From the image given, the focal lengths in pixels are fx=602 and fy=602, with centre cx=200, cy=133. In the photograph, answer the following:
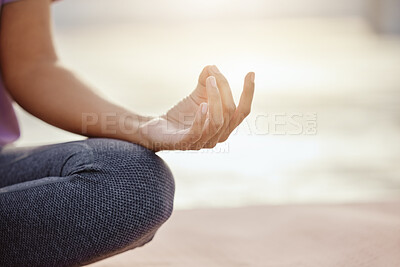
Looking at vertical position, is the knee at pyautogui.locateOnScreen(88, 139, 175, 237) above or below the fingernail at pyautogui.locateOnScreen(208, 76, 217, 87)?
below

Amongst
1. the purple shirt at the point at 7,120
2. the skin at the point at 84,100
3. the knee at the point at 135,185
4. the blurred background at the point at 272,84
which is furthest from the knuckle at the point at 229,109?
the purple shirt at the point at 7,120

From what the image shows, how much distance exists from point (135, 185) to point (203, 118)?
0.16 meters

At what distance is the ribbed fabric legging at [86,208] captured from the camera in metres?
0.83

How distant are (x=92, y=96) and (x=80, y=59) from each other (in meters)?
4.32

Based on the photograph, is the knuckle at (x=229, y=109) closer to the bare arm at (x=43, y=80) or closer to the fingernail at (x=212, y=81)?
the fingernail at (x=212, y=81)

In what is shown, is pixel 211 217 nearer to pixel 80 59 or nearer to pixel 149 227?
pixel 149 227

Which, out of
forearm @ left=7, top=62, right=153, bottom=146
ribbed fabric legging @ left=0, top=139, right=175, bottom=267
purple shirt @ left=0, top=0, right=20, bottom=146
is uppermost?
forearm @ left=7, top=62, right=153, bottom=146

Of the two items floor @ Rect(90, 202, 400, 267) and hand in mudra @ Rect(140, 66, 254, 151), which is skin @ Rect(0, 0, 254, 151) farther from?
floor @ Rect(90, 202, 400, 267)

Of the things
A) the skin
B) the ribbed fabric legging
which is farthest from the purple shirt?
the ribbed fabric legging

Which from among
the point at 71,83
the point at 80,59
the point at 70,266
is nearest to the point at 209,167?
the point at 71,83

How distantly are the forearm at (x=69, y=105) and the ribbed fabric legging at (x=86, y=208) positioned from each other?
0.17 feet

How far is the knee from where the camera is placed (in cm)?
86

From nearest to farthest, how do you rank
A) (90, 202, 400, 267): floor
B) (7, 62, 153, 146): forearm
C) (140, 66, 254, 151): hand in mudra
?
(140, 66, 254, 151): hand in mudra → (7, 62, 153, 146): forearm → (90, 202, 400, 267): floor

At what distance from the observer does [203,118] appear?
0.78 meters
